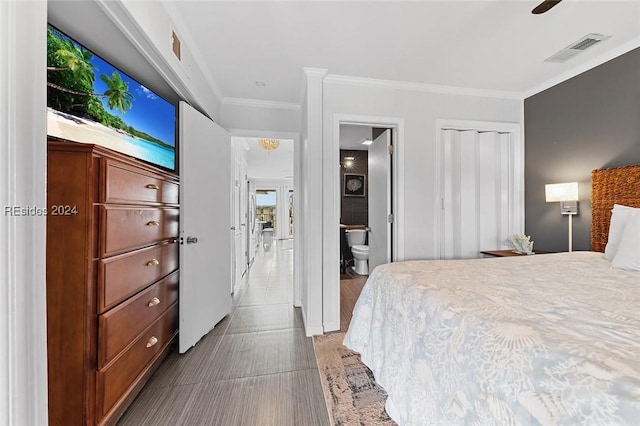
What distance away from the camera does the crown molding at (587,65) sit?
2025 mm

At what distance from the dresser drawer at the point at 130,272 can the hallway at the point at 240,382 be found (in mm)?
725

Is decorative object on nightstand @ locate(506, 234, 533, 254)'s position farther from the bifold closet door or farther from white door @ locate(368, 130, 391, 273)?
white door @ locate(368, 130, 391, 273)

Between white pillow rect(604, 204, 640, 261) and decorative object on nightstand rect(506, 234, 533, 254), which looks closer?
white pillow rect(604, 204, 640, 261)

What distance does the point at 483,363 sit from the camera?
0.79 metres

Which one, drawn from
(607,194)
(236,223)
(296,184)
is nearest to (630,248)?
(607,194)

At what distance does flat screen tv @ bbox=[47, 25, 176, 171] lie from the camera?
1.29m

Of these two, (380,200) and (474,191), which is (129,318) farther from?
(474,191)

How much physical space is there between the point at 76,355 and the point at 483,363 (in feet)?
5.47

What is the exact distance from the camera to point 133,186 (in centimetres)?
147

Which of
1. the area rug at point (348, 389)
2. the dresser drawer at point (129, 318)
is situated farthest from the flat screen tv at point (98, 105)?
the area rug at point (348, 389)

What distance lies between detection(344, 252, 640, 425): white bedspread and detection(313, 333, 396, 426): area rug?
0.22 meters

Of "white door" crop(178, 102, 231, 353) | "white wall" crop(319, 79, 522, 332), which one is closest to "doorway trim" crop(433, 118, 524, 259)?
"white wall" crop(319, 79, 522, 332)

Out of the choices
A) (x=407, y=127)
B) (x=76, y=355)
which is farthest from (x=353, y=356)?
→ (x=407, y=127)

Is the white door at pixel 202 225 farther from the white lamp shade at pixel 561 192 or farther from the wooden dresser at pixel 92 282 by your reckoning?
the white lamp shade at pixel 561 192
